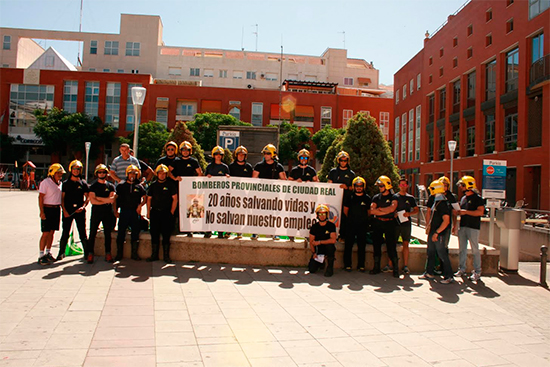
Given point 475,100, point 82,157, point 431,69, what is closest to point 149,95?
point 82,157

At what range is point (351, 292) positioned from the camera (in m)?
7.06

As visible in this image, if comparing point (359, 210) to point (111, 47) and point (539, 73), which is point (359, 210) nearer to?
point (539, 73)

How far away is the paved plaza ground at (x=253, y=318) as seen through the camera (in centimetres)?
432

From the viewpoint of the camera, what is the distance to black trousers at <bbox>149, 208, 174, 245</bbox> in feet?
27.2

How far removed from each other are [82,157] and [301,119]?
109ft

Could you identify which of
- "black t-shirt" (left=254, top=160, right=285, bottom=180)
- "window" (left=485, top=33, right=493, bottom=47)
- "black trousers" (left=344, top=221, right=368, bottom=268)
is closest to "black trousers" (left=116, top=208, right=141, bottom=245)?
"black t-shirt" (left=254, top=160, right=285, bottom=180)

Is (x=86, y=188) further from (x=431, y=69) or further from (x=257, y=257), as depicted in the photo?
(x=431, y=69)

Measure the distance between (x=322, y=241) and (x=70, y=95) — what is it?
214 ft

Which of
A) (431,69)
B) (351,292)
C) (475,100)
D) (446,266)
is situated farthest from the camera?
(431,69)

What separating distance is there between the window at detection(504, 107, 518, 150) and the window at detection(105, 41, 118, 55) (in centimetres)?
6709

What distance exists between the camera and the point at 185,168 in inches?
348

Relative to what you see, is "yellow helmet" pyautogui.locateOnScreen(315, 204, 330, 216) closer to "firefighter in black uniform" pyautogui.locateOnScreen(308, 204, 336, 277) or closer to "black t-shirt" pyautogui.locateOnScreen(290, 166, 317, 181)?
"firefighter in black uniform" pyautogui.locateOnScreen(308, 204, 336, 277)

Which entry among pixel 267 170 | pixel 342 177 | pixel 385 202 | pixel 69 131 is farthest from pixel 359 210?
pixel 69 131

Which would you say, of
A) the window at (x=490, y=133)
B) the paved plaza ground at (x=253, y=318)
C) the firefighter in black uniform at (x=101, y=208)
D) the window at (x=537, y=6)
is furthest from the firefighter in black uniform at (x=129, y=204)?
the window at (x=490, y=133)
